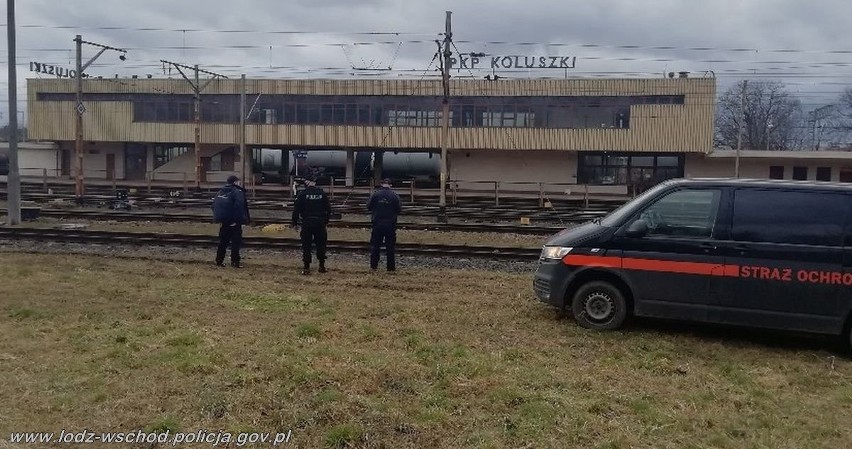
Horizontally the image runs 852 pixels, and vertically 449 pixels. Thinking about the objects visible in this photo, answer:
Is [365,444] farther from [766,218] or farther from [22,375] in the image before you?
[766,218]

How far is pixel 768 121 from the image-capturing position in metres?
72.3

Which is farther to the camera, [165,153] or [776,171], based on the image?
[165,153]

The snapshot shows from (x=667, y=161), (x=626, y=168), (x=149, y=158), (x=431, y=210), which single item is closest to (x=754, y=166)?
(x=667, y=161)

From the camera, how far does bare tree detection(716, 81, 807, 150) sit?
229 ft

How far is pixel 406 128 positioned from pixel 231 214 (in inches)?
1340

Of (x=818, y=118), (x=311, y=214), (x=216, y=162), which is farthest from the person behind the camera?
(x=818, y=118)

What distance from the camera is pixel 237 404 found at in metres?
4.73

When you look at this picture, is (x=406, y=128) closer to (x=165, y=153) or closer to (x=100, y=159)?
(x=165, y=153)

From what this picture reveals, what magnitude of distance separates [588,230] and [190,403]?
14.7 ft

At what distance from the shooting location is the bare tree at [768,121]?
229 feet

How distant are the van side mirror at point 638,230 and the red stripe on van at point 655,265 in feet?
0.86

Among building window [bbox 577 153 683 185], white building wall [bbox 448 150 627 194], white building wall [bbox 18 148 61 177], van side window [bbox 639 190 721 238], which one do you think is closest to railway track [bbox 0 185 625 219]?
building window [bbox 577 153 683 185]

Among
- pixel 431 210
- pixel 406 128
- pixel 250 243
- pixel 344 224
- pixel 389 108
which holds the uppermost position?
pixel 389 108

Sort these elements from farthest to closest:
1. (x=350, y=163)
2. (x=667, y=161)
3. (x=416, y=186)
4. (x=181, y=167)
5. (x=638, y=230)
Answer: (x=181, y=167) → (x=350, y=163) → (x=667, y=161) → (x=416, y=186) → (x=638, y=230)
